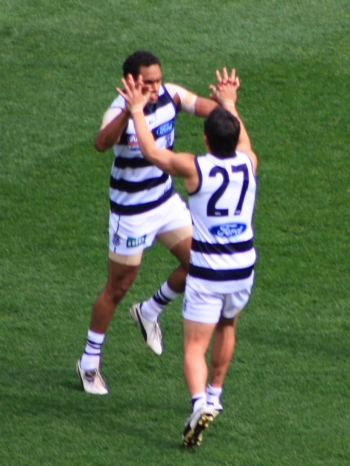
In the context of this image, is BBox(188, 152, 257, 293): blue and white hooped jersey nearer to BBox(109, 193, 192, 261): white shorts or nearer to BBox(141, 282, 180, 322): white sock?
BBox(109, 193, 192, 261): white shorts

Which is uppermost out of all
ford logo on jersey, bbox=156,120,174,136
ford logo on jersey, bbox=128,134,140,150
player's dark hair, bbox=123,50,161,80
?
player's dark hair, bbox=123,50,161,80

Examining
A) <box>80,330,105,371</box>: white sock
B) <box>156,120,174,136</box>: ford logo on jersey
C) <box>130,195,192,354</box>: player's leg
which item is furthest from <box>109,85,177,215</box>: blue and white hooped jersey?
<box>80,330,105,371</box>: white sock

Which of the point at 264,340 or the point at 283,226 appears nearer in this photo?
the point at 264,340

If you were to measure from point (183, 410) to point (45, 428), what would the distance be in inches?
32.4

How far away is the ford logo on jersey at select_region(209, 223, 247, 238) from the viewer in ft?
17.5

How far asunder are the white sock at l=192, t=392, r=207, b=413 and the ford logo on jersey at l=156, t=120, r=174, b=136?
1.62 m

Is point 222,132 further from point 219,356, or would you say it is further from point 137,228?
point 219,356

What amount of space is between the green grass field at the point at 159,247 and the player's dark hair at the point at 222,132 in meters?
1.61

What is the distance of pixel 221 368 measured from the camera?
5656mm

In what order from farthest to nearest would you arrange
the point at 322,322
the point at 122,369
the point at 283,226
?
the point at 283,226
the point at 322,322
the point at 122,369

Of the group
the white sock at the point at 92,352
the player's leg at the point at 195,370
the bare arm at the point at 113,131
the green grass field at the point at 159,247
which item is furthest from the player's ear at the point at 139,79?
the green grass field at the point at 159,247

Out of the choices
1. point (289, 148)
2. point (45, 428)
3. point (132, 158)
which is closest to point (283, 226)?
point (289, 148)

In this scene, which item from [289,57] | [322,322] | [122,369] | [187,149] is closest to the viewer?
[122,369]

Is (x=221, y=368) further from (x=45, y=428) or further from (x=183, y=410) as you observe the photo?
(x=45, y=428)
